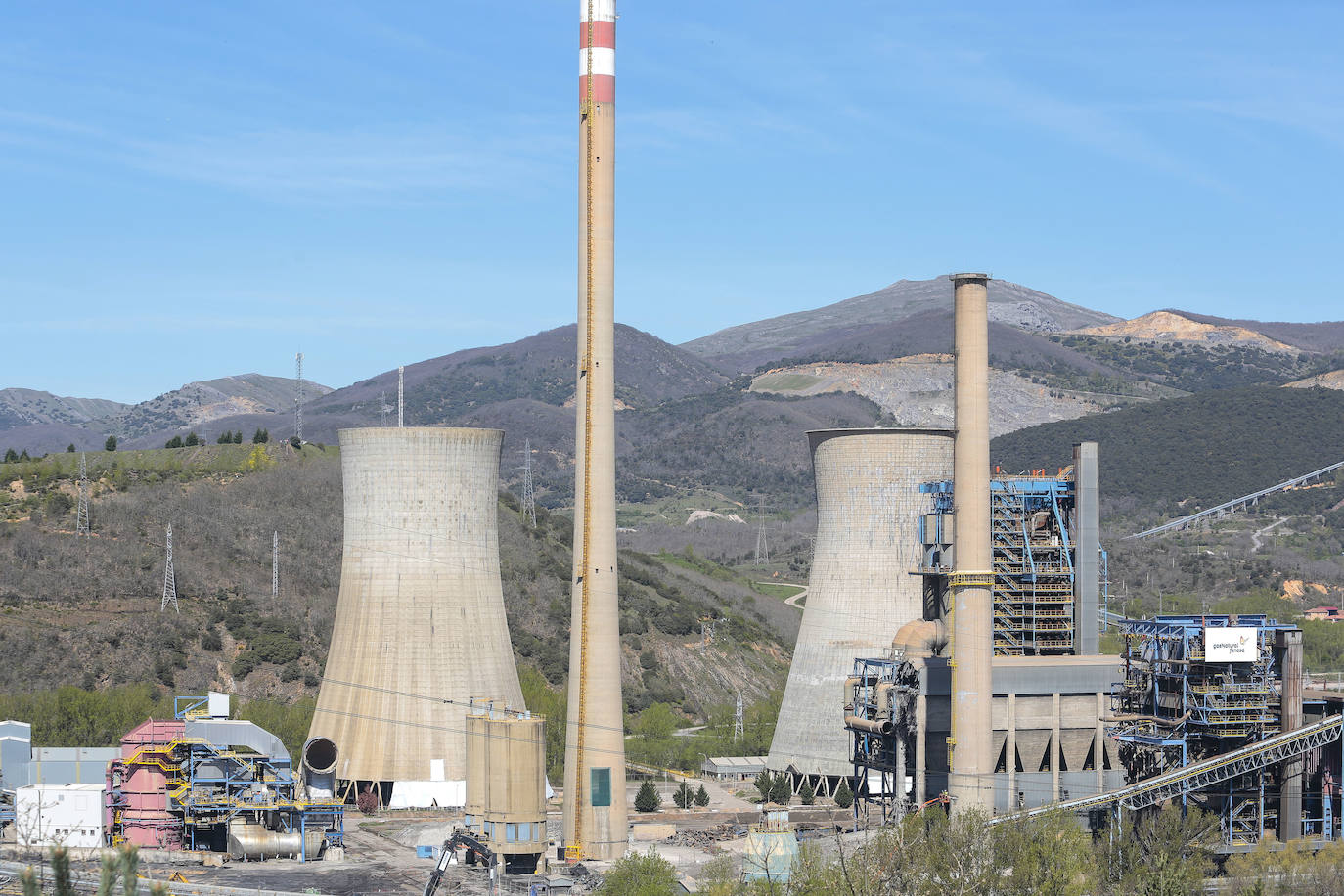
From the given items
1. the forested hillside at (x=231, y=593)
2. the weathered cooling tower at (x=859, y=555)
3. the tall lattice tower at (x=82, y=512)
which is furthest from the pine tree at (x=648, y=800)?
the tall lattice tower at (x=82, y=512)

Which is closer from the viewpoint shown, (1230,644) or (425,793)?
(1230,644)

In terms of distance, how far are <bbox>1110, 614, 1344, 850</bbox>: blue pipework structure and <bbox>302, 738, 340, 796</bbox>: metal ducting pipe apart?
23.7 meters

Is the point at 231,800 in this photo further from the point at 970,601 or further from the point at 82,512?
the point at 82,512

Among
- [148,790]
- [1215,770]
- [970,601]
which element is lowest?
[148,790]

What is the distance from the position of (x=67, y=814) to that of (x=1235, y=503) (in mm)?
142725

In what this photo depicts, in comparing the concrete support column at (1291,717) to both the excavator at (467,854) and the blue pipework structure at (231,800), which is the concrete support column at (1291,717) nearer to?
the excavator at (467,854)

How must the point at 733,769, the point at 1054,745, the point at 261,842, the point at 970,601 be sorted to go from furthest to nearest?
the point at 733,769 < the point at 261,842 < the point at 1054,745 < the point at 970,601

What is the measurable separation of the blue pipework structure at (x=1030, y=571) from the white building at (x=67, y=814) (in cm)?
2385

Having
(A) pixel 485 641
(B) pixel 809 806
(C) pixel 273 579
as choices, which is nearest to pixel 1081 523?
(B) pixel 809 806

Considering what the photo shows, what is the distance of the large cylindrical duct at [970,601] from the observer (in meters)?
43.3

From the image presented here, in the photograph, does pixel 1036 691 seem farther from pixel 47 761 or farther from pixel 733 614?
pixel 733 614

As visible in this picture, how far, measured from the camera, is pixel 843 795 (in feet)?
186

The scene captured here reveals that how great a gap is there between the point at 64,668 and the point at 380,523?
25642mm

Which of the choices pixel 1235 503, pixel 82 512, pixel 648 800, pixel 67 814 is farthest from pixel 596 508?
pixel 1235 503
